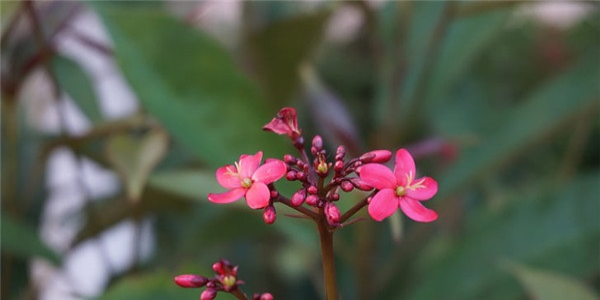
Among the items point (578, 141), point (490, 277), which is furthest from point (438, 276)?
point (578, 141)

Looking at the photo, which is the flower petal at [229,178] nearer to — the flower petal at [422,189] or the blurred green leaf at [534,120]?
the flower petal at [422,189]

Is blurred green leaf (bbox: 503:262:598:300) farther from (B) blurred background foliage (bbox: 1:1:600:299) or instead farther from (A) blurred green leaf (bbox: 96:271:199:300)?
(A) blurred green leaf (bbox: 96:271:199:300)

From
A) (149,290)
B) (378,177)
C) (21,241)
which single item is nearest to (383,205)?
(378,177)

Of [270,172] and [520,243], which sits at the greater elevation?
[520,243]

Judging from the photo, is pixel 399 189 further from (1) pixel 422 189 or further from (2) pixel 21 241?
(2) pixel 21 241

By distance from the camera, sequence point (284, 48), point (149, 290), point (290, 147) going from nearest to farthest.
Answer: point (149, 290), point (290, 147), point (284, 48)

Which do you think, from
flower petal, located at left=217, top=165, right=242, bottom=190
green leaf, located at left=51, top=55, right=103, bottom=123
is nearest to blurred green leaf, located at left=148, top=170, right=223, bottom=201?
green leaf, located at left=51, top=55, right=103, bottom=123
